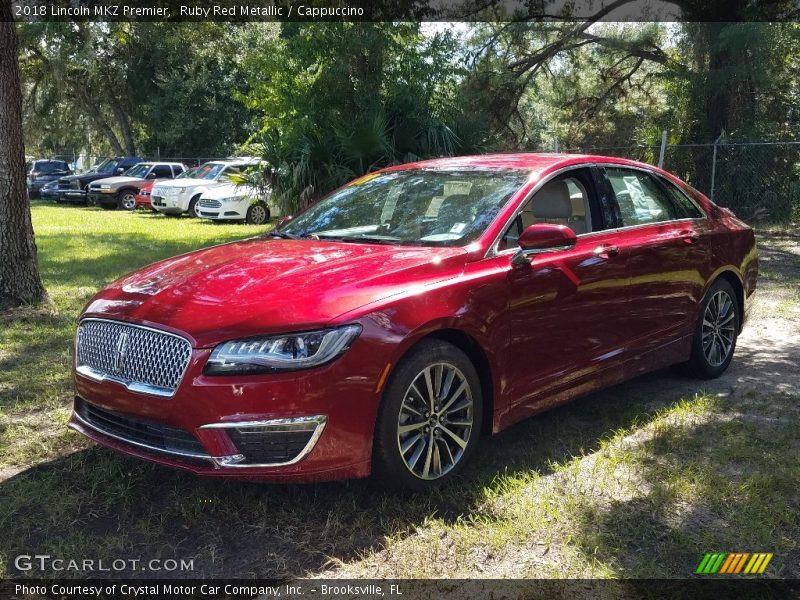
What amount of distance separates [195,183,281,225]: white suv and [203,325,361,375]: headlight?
16.1 m

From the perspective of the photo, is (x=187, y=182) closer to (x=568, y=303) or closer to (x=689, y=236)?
(x=689, y=236)

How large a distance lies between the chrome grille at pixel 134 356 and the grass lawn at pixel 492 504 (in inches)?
25.0

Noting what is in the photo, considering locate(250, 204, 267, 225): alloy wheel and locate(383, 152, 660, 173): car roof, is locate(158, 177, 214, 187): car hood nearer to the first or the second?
locate(250, 204, 267, 225): alloy wheel

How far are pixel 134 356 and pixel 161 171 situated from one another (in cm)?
2523

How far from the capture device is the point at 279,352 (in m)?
3.41

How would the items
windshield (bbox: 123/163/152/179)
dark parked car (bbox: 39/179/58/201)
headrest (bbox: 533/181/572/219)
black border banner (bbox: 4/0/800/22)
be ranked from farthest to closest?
dark parked car (bbox: 39/179/58/201) < windshield (bbox: 123/163/152/179) < black border banner (bbox: 4/0/800/22) < headrest (bbox: 533/181/572/219)

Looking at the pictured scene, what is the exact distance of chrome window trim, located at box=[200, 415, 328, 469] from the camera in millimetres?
3373

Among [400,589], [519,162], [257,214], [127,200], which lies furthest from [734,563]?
[127,200]

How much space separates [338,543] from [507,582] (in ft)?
2.49

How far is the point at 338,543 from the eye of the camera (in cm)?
348

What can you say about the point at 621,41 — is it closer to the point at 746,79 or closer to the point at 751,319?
the point at 746,79

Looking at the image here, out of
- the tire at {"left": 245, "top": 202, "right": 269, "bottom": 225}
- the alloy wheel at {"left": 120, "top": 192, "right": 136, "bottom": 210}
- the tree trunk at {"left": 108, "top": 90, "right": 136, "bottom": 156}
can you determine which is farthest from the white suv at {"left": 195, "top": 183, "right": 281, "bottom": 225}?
the tree trunk at {"left": 108, "top": 90, "right": 136, "bottom": 156}

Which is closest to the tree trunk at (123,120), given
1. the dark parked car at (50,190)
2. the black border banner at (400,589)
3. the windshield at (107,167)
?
the windshield at (107,167)

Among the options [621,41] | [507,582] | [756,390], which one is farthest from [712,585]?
[621,41]
